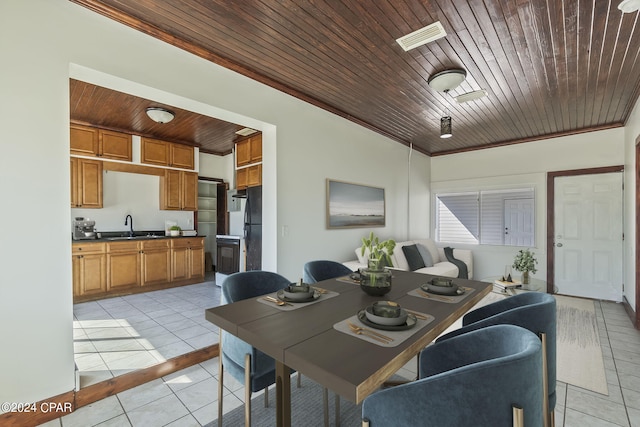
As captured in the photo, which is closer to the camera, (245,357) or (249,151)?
(245,357)

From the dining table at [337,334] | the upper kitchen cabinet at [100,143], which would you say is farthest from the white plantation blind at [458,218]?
the upper kitchen cabinet at [100,143]

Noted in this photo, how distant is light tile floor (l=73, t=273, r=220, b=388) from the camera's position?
7.75 ft

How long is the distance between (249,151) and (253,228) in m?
1.17

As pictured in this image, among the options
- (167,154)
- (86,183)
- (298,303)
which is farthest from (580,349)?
(86,183)

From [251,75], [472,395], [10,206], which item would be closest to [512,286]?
[472,395]

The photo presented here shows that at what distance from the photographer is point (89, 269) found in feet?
13.5

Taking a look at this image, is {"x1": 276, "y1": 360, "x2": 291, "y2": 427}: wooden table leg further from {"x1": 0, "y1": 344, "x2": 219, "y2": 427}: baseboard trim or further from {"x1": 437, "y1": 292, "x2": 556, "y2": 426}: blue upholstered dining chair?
{"x1": 0, "y1": 344, "x2": 219, "y2": 427}: baseboard trim

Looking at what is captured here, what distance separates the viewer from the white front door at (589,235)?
4.32 meters

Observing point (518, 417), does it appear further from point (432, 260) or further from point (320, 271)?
point (432, 260)

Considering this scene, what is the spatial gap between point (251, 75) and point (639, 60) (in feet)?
11.4

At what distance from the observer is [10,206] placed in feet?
5.42

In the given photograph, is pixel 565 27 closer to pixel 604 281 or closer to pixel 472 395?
pixel 472 395

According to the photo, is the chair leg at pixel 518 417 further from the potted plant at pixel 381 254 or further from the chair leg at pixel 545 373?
the potted plant at pixel 381 254

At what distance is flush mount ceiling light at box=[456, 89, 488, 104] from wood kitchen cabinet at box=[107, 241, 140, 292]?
5007 millimetres
